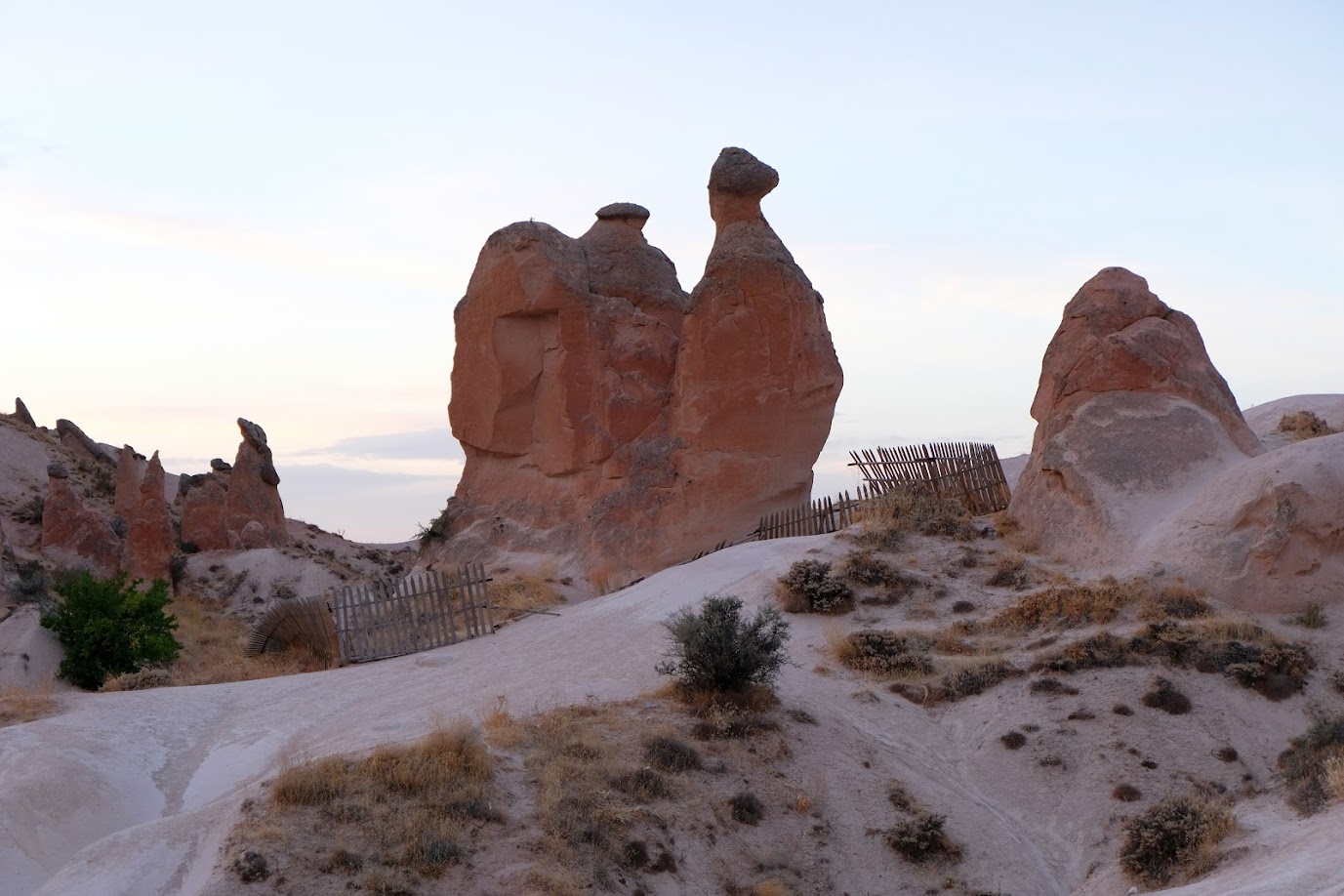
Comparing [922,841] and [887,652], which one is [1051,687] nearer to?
[887,652]

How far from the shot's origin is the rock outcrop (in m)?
31.1

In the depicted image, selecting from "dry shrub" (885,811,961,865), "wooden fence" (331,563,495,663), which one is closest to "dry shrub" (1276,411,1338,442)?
"wooden fence" (331,563,495,663)

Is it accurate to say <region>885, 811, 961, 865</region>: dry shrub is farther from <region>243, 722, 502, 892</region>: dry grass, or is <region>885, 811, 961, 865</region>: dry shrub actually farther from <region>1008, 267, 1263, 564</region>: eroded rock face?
<region>1008, 267, 1263, 564</region>: eroded rock face

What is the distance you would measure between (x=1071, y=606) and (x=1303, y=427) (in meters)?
10.9

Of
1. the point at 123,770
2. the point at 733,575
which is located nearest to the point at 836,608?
the point at 733,575

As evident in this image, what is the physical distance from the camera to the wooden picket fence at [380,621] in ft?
58.9

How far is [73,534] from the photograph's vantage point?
3133 cm

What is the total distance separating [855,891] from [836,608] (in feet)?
19.6

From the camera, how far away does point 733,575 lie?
17750 millimetres

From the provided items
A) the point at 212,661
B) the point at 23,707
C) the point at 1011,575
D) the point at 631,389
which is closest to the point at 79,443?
the point at 212,661

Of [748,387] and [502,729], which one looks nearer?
[502,729]

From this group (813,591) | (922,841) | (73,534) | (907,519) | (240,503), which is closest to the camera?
(922,841)

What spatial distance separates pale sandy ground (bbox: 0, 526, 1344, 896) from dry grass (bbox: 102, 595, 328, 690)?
75.3 inches

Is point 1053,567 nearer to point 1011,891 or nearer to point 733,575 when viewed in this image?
point 733,575
